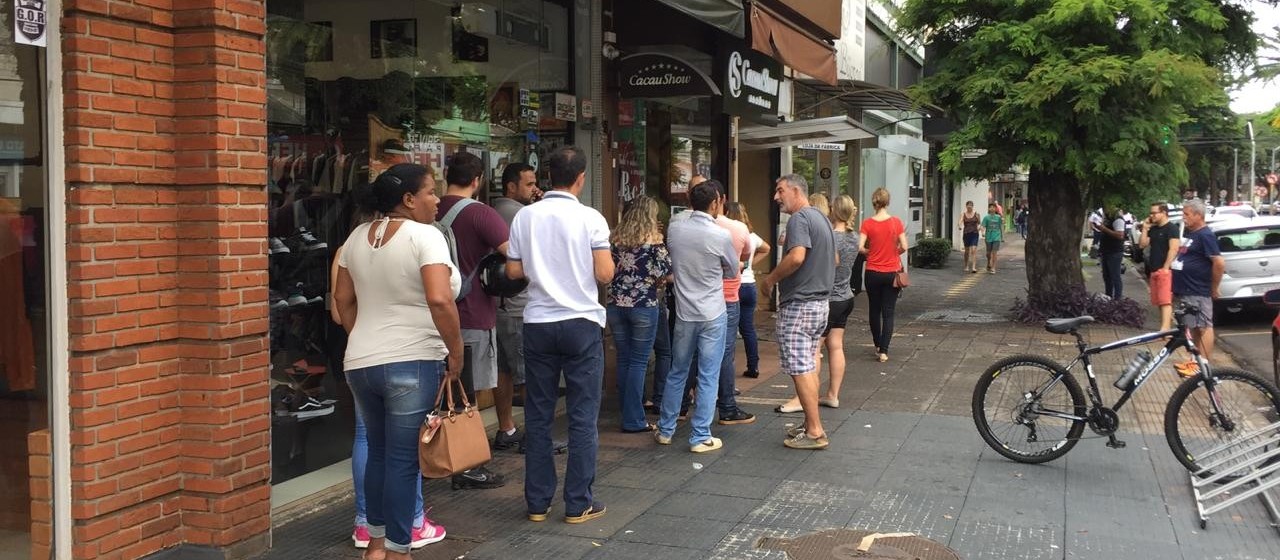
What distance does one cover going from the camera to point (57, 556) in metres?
4.32

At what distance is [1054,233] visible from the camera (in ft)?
49.0

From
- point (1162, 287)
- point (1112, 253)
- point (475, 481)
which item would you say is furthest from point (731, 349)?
point (1112, 253)

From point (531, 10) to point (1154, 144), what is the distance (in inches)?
327

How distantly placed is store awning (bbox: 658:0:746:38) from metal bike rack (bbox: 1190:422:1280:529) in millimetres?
4617

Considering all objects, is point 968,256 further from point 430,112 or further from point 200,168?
point 200,168


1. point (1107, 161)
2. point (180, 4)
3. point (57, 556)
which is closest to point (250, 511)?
point (57, 556)

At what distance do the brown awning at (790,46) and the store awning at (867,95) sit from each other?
240 cm

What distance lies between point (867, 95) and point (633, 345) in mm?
10039

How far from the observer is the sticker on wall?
408 cm

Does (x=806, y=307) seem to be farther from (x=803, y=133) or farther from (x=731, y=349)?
(x=803, y=133)

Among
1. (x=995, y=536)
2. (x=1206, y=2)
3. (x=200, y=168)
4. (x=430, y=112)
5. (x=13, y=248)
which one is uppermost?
(x=1206, y=2)

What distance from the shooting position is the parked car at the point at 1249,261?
14359mm

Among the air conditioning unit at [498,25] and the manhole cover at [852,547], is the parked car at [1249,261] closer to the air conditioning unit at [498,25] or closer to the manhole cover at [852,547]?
the air conditioning unit at [498,25]

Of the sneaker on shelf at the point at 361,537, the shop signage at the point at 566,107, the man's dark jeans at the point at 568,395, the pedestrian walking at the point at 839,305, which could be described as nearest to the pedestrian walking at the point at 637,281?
the pedestrian walking at the point at 839,305
